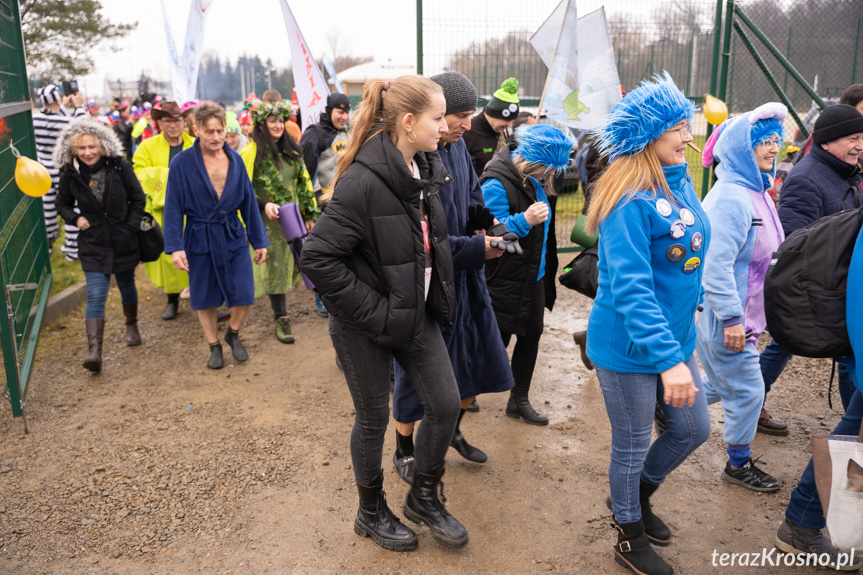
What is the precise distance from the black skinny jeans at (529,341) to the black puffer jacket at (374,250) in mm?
1685

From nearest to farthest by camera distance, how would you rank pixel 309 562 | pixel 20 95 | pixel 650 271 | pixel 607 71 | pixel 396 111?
pixel 650 271 → pixel 396 111 → pixel 309 562 → pixel 607 71 → pixel 20 95

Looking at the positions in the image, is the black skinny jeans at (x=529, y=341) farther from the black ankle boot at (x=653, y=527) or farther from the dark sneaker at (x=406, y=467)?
the black ankle boot at (x=653, y=527)

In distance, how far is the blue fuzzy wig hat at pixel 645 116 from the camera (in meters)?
2.69

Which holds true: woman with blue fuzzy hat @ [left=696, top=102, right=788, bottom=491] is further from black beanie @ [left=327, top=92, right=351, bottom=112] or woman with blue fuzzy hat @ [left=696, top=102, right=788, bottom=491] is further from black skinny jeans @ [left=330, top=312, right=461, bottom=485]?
black beanie @ [left=327, top=92, right=351, bottom=112]

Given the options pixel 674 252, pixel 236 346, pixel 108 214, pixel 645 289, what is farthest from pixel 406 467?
pixel 108 214

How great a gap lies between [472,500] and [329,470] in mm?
854

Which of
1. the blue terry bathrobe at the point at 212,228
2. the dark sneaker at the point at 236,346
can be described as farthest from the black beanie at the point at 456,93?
the dark sneaker at the point at 236,346

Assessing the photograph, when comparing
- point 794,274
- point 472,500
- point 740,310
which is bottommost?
point 472,500

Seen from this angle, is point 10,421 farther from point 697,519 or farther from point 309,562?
point 697,519

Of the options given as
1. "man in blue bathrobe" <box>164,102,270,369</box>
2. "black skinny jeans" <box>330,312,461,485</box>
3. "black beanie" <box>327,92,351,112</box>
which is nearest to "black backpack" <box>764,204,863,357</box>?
"black skinny jeans" <box>330,312,461,485</box>

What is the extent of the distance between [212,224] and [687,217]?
3.88 metres

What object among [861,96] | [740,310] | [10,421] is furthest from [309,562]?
[861,96]

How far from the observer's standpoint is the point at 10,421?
15.4 feet

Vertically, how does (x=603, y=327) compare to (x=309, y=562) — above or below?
above
